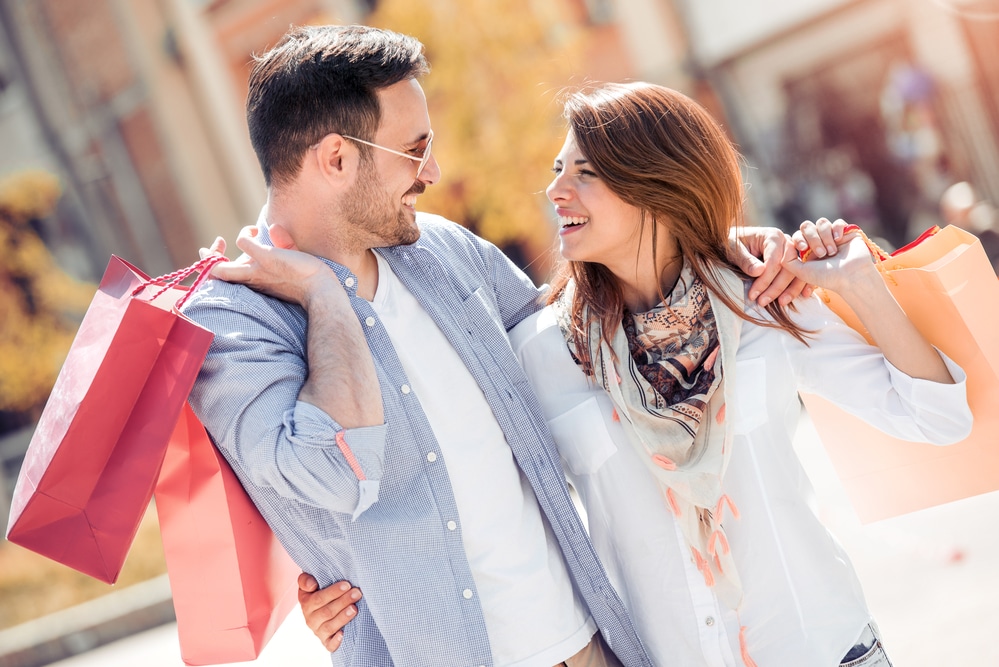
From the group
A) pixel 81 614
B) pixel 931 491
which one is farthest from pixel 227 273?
pixel 81 614

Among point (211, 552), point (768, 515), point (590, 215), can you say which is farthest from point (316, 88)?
point (768, 515)

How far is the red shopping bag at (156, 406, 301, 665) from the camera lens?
1.97 meters

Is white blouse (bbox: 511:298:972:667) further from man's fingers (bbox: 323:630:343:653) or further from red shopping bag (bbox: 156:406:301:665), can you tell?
red shopping bag (bbox: 156:406:301:665)

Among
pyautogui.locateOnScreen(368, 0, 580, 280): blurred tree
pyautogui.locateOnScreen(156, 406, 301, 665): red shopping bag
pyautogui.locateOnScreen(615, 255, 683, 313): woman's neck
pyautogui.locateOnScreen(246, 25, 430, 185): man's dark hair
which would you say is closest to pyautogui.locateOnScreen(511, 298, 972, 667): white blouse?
pyautogui.locateOnScreen(615, 255, 683, 313): woman's neck

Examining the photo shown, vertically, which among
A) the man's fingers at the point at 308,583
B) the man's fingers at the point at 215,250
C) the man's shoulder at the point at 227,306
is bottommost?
the man's fingers at the point at 308,583

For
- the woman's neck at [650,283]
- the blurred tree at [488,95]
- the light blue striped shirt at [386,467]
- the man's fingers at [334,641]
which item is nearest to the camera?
the light blue striped shirt at [386,467]

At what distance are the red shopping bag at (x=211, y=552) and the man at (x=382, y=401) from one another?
0.05 meters

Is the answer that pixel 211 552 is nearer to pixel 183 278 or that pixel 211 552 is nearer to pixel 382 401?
pixel 382 401

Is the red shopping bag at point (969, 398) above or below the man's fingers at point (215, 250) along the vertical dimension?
below

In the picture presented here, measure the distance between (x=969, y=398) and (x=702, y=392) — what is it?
62 cm

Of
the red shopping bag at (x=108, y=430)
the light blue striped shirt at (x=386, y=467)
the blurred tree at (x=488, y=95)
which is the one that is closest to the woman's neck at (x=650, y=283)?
the light blue striped shirt at (x=386, y=467)

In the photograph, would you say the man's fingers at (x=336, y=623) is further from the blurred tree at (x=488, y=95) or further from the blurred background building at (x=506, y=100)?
the blurred background building at (x=506, y=100)

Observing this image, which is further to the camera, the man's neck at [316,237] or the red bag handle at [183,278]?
the man's neck at [316,237]

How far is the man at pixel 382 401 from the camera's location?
1.92 m
